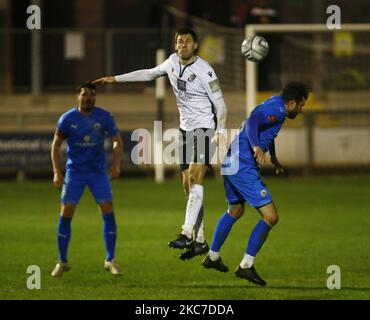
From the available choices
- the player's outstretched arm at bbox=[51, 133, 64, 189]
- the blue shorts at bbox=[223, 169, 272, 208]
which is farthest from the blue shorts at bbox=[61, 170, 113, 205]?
the blue shorts at bbox=[223, 169, 272, 208]

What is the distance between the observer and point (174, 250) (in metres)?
17.1

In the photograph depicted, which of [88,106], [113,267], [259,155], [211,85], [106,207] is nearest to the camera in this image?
[259,155]

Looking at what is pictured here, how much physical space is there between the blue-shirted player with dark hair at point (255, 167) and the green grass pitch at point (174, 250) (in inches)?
16.0

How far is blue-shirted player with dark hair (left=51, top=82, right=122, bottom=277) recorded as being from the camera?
14.2 m

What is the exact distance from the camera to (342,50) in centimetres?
2616

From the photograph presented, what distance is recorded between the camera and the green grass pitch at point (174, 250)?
13.5 m

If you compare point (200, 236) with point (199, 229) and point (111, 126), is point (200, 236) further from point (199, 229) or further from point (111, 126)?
point (111, 126)

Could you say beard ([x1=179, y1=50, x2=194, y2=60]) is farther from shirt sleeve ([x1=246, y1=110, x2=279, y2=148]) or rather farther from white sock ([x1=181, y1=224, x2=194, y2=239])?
white sock ([x1=181, y1=224, x2=194, y2=239])

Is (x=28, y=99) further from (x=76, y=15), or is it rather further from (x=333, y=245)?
(x=333, y=245)

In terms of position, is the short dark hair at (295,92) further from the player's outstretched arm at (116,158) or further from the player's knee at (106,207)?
the player's knee at (106,207)

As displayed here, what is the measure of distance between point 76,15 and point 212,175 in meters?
9.91

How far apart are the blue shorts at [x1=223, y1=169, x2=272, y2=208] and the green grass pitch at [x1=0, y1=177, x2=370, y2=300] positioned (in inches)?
38.1

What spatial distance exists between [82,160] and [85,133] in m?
0.31

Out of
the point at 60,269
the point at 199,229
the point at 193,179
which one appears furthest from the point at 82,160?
the point at 199,229
